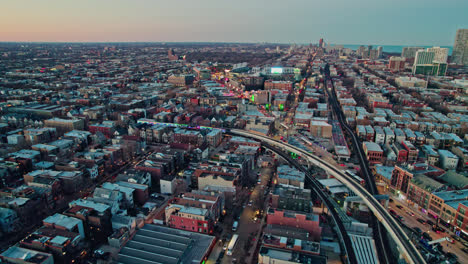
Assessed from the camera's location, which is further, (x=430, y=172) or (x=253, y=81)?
(x=253, y=81)

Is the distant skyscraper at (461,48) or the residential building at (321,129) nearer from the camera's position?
the residential building at (321,129)

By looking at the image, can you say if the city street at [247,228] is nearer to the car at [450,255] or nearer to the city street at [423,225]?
the city street at [423,225]

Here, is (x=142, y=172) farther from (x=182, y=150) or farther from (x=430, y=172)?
(x=430, y=172)

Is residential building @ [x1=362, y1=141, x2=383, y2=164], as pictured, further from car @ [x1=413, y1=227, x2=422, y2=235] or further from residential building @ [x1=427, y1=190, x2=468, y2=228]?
car @ [x1=413, y1=227, x2=422, y2=235]

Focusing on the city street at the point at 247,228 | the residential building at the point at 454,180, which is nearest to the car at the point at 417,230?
the residential building at the point at 454,180

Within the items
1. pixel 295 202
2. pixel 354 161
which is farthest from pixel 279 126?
pixel 295 202

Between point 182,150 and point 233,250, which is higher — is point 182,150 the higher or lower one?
the higher one
